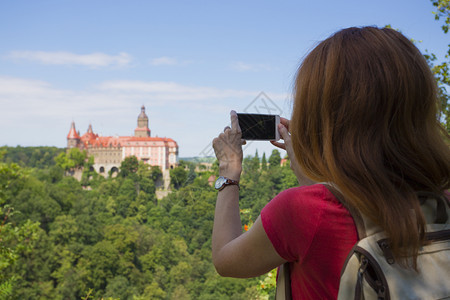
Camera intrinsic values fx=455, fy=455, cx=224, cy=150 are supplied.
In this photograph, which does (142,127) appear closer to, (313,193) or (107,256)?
(107,256)

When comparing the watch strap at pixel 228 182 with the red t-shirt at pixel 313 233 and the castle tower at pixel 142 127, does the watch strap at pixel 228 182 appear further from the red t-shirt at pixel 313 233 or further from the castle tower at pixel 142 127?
the castle tower at pixel 142 127

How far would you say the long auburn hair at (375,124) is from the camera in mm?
773

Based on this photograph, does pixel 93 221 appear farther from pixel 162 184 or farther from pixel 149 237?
pixel 162 184

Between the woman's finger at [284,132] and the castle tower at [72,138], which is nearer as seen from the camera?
the woman's finger at [284,132]

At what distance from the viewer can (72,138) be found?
62.8m

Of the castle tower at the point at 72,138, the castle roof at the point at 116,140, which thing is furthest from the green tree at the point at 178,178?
the castle tower at the point at 72,138

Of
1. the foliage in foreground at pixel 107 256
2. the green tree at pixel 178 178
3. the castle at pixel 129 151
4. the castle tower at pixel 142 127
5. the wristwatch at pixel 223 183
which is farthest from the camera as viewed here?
the castle tower at pixel 142 127

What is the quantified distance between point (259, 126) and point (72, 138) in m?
65.1

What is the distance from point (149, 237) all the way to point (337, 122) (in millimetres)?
29438

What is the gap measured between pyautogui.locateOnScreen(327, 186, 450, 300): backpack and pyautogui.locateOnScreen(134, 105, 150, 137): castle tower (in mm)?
65854

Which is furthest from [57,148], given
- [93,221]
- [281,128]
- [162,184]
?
[281,128]

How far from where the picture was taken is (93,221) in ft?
104

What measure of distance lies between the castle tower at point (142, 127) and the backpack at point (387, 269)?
65851 millimetres

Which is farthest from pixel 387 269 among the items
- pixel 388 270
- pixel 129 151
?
pixel 129 151
